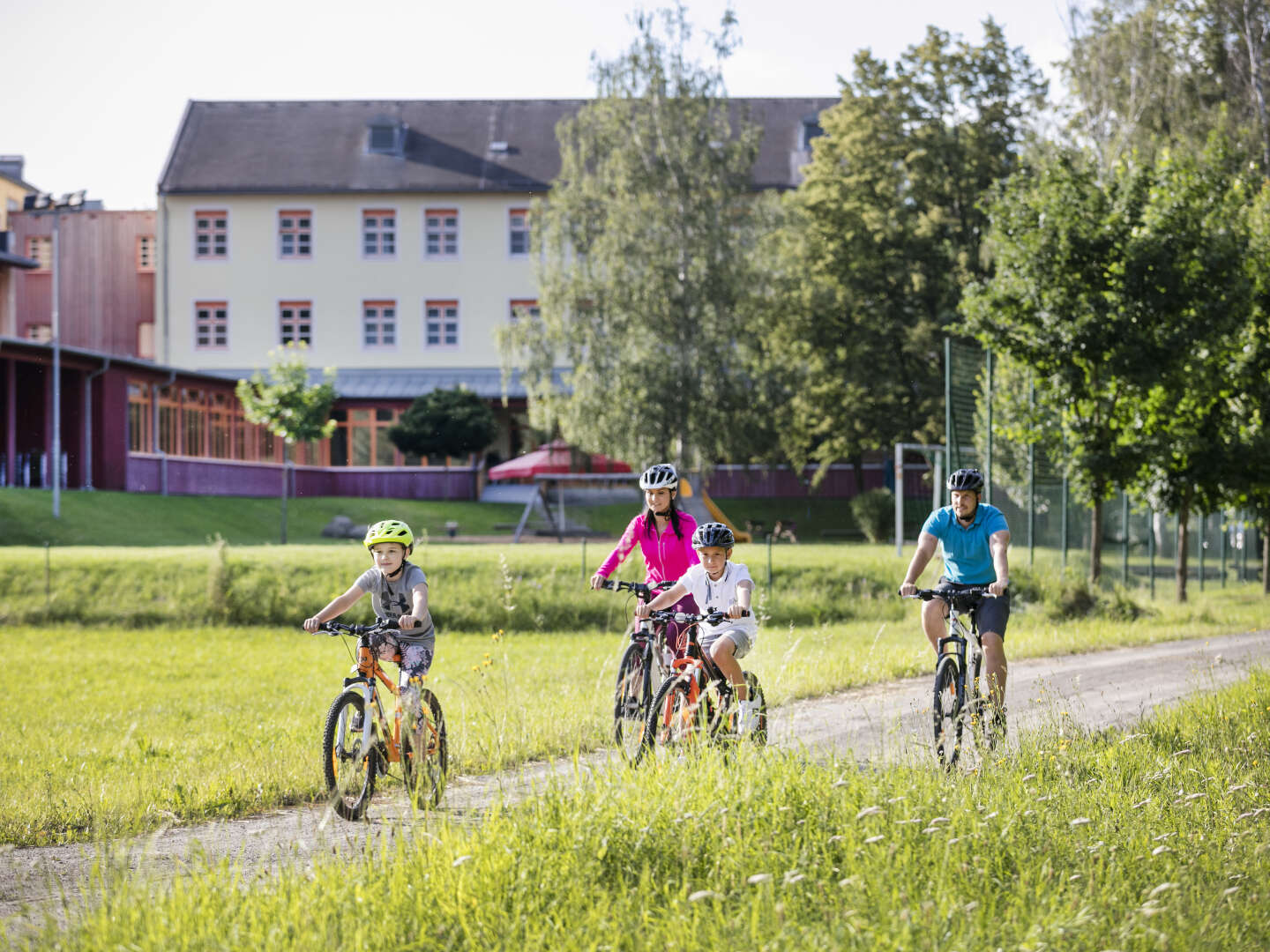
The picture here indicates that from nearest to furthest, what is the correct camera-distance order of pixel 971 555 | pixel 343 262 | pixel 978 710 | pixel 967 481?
pixel 978 710
pixel 967 481
pixel 971 555
pixel 343 262

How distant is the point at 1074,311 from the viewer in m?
19.1

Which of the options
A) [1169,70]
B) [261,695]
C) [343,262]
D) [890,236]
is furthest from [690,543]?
[343,262]

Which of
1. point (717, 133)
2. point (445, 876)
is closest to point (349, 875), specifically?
point (445, 876)

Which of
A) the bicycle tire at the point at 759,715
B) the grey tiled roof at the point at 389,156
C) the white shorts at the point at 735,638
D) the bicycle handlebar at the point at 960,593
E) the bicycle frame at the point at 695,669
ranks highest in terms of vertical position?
the grey tiled roof at the point at 389,156

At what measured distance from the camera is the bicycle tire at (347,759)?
7356 mm

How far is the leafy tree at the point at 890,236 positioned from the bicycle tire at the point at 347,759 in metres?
34.5

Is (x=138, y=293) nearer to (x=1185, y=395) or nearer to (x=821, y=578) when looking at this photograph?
(x=821, y=578)

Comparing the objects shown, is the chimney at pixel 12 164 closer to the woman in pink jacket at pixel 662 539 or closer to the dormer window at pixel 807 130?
the dormer window at pixel 807 130

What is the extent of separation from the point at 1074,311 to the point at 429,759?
1426cm

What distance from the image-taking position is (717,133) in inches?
1583

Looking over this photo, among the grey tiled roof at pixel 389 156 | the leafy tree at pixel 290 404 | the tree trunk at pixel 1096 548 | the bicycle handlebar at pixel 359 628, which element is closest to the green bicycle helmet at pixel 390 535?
the bicycle handlebar at pixel 359 628

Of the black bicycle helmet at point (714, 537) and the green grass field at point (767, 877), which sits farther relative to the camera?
the black bicycle helmet at point (714, 537)

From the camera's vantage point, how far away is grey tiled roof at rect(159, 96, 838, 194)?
56.9 meters

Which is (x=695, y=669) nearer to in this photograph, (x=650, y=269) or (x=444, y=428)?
(x=650, y=269)
